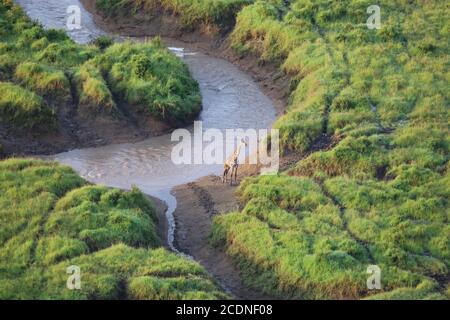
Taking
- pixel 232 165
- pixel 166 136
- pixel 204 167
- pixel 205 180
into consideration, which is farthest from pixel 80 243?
pixel 166 136

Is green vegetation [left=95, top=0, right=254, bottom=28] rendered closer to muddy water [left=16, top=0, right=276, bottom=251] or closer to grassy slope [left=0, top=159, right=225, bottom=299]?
muddy water [left=16, top=0, right=276, bottom=251]

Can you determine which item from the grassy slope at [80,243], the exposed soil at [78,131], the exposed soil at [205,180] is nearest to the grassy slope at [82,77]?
the exposed soil at [78,131]

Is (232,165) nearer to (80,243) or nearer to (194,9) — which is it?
(80,243)

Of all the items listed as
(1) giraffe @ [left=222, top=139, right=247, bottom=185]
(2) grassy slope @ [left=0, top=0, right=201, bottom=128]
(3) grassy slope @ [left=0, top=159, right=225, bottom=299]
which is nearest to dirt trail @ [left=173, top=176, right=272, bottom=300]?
(1) giraffe @ [left=222, top=139, right=247, bottom=185]

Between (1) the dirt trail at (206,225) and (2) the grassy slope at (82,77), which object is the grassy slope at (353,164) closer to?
(1) the dirt trail at (206,225)
